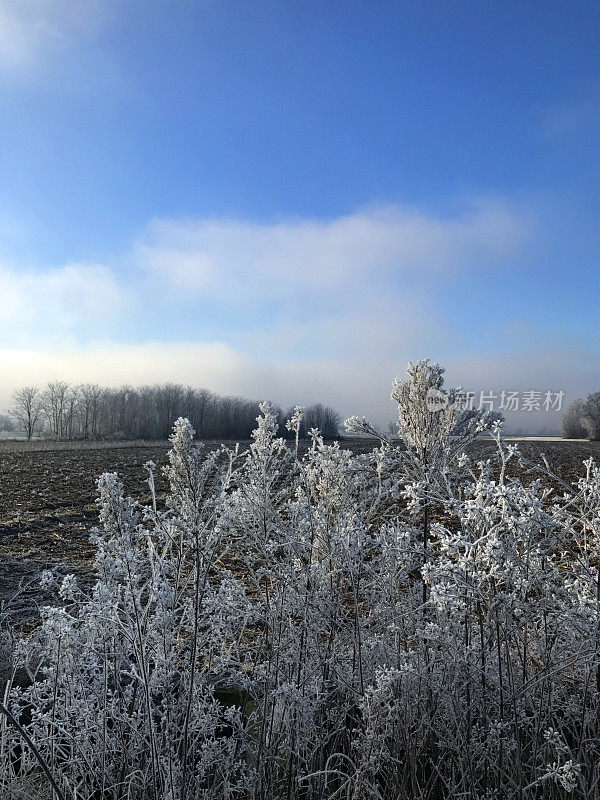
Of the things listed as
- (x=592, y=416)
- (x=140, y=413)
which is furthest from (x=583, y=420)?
(x=140, y=413)

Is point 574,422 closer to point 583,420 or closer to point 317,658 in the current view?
point 583,420

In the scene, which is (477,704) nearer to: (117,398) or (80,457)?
(80,457)

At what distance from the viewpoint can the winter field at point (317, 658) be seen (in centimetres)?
263

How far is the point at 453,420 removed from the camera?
464cm

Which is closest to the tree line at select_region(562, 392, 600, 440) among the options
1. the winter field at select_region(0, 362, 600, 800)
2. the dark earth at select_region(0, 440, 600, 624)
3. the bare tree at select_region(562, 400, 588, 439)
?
the bare tree at select_region(562, 400, 588, 439)

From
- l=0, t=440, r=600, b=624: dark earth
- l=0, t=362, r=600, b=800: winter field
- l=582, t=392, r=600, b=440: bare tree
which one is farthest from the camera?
l=582, t=392, r=600, b=440: bare tree

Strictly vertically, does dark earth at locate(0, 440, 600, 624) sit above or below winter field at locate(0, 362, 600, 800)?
below

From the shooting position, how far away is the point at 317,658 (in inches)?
134

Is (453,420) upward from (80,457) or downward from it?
upward

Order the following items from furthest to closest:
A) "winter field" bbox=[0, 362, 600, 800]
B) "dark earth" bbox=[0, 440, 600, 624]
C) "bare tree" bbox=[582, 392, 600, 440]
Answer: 1. "bare tree" bbox=[582, 392, 600, 440]
2. "dark earth" bbox=[0, 440, 600, 624]
3. "winter field" bbox=[0, 362, 600, 800]

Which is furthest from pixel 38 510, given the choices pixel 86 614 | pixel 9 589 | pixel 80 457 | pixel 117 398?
pixel 117 398

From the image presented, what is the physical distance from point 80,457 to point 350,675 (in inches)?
1137

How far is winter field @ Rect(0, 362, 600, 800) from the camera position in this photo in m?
2.63

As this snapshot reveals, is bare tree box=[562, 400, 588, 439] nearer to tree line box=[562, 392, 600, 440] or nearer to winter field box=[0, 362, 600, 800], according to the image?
tree line box=[562, 392, 600, 440]
